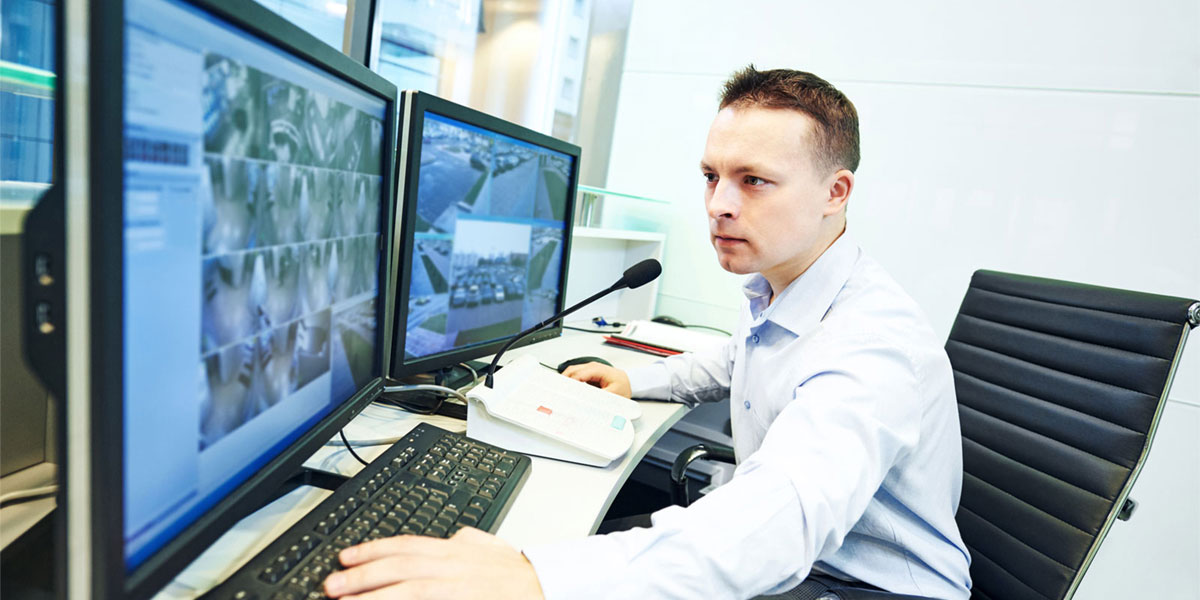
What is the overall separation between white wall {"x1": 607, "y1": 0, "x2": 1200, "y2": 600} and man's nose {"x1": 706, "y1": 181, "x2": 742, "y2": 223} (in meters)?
1.22

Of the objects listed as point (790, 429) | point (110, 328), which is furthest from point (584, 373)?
point (110, 328)

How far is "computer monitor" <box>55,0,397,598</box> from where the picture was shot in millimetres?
338

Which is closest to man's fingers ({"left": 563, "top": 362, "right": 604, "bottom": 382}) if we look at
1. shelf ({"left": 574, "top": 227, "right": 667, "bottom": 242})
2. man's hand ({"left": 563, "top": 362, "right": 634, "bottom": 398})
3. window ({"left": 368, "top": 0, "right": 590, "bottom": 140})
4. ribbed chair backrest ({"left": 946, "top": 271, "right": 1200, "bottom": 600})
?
man's hand ({"left": 563, "top": 362, "right": 634, "bottom": 398})

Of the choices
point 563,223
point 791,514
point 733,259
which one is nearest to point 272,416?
point 791,514

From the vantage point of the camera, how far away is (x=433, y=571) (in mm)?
507

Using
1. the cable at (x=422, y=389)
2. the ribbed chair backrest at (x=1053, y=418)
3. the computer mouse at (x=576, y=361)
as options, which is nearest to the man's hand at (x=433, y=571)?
the cable at (x=422, y=389)

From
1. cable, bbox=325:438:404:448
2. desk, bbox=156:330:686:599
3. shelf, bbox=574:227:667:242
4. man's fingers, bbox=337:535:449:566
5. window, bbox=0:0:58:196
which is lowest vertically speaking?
cable, bbox=325:438:404:448

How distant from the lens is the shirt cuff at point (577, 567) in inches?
21.3

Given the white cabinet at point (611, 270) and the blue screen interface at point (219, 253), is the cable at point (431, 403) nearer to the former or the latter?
the blue screen interface at point (219, 253)

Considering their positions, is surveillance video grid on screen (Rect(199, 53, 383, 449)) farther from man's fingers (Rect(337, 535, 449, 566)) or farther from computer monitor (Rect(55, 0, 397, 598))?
man's fingers (Rect(337, 535, 449, 566))

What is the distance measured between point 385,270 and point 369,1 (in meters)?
1.02

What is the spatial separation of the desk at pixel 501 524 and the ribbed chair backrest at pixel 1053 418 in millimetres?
567

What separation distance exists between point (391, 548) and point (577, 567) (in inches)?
6.3

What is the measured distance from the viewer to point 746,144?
3.14ft
